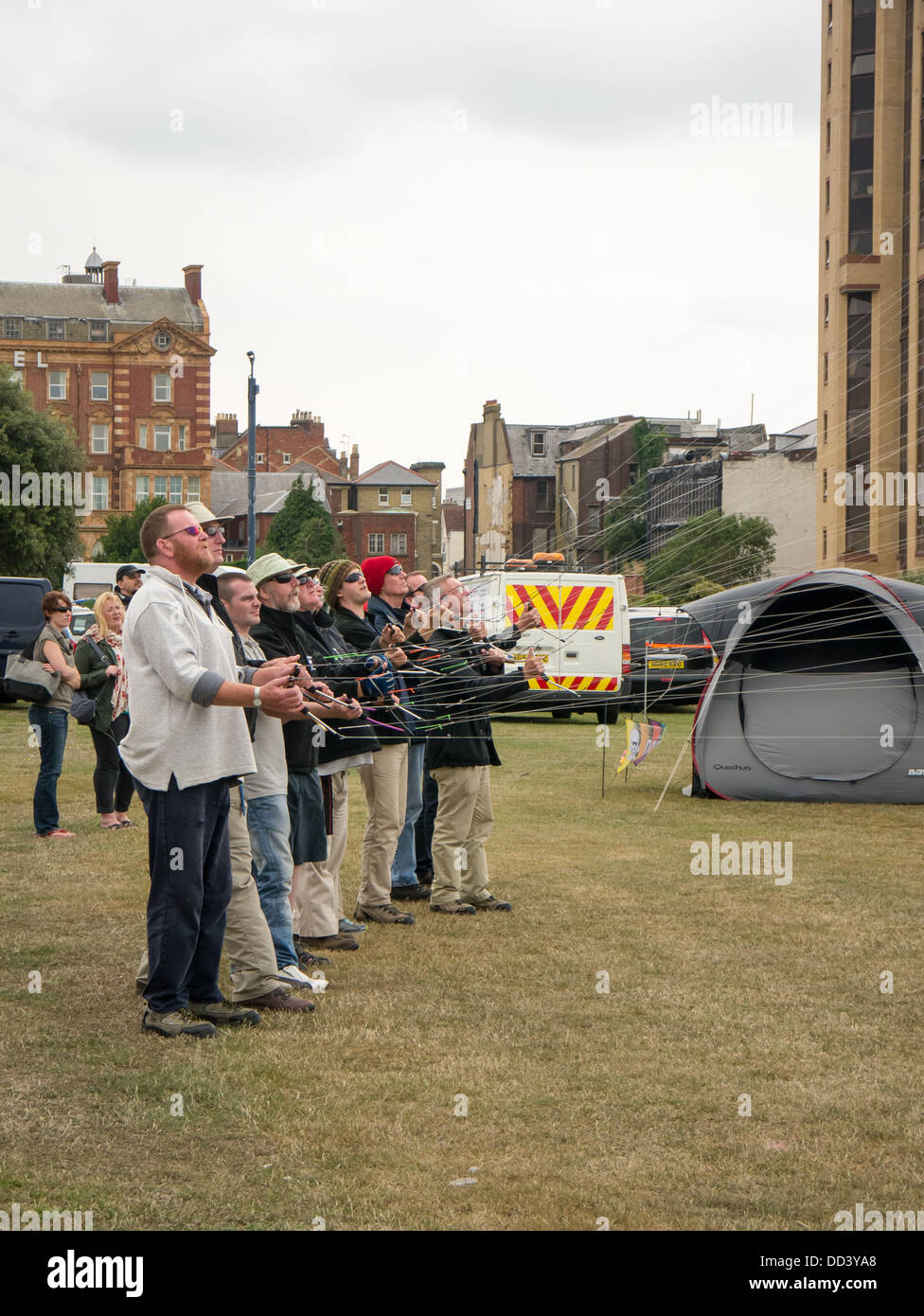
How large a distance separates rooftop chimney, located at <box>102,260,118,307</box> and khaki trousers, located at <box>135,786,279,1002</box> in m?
82.4

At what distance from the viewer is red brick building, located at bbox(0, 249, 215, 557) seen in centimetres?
8206

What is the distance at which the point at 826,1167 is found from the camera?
480cm

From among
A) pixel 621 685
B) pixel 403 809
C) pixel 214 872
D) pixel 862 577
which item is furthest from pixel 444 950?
pixel 621 685

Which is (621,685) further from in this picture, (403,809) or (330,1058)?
(330,1058)

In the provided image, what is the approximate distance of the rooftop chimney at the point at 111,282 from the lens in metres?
83.6

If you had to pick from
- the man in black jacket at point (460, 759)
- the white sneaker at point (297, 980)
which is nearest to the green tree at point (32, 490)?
the man in black jacket at point (460, 759)

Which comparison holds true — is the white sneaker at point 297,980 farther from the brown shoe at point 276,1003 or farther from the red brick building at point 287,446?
the red brick building at point 287,446

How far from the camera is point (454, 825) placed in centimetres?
930

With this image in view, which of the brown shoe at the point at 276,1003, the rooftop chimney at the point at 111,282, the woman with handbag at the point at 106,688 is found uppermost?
the rooftop chimney at the point at 111,282

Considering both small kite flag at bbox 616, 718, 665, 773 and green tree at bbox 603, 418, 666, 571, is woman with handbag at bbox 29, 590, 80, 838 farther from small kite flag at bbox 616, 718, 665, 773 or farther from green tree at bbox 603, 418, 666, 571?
green tree at bbox 603, 418, 666, 571

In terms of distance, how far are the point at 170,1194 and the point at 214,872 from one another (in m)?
2.08

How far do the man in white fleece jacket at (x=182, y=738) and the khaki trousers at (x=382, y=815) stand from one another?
2.40 metres

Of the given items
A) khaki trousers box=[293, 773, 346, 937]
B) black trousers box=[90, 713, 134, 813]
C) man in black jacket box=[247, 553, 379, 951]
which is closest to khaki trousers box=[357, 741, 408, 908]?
man in black jacket box=[247, 553, 379, 951]

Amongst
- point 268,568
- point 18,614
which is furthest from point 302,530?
point 268,568
